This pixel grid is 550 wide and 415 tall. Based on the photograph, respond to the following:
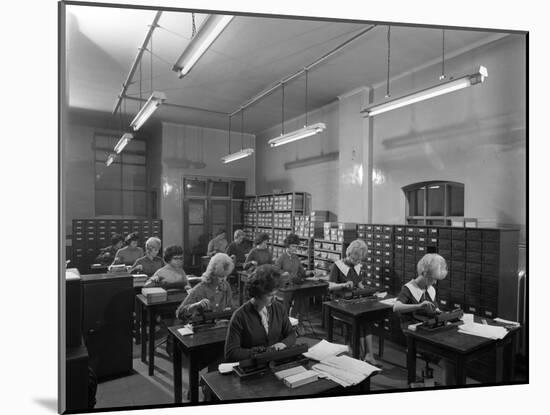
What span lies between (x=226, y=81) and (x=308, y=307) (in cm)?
207

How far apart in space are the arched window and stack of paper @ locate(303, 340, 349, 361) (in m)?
2.12

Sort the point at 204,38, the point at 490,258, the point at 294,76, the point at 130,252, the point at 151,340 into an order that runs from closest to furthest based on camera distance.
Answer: the point at 204,38 < the point at 130,252 < the point at 151,340 < the point at 490,258 < the point at 294,76

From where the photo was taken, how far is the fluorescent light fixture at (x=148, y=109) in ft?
8.49

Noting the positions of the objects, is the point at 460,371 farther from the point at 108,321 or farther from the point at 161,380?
the point at 108,321

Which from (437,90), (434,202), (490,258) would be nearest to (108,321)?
(437,90)

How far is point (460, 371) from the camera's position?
261 cm

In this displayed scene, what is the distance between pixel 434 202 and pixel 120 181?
10.5 ft

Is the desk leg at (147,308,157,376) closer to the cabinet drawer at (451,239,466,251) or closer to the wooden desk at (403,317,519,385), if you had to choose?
the wooden desk at (403,317,519,385)

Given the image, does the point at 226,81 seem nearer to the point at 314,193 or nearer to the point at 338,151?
the point at 314,193

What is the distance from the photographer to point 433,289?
304 centimetres

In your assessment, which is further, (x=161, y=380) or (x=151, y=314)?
(x=151, y=314)

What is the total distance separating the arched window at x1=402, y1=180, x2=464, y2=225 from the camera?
12.2 ft

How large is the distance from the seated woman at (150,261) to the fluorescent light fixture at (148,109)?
0.87 metres

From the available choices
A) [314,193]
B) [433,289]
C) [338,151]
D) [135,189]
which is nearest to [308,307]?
[433,289]
